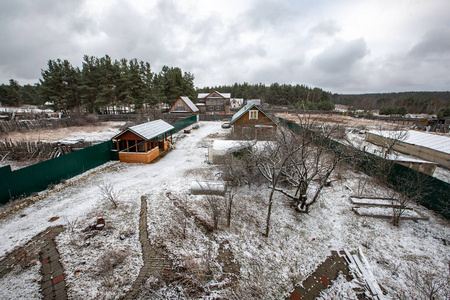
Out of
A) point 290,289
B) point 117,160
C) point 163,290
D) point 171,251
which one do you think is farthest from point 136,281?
point 117,160

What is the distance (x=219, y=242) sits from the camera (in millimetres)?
7086

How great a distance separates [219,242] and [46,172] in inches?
427

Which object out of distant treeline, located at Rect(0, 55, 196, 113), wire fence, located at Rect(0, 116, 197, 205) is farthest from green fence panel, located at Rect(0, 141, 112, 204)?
distant treeline, located at Rect(0, 55, 196, 113)

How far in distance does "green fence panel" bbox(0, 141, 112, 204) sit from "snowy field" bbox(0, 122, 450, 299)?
1.37 metres

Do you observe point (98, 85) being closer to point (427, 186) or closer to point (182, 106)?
point (182, 106)

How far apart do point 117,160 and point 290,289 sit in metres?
15.8

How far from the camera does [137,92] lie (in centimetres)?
4069

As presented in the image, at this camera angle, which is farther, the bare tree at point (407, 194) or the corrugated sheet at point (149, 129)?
the corrugated sheet at point (149, 129)

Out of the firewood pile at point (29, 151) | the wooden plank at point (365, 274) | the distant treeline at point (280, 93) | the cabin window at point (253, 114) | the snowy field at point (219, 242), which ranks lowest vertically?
the wooden plank at point (365, 274)

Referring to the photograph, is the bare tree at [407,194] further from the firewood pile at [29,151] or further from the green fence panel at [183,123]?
the green fence panel at [183,123]

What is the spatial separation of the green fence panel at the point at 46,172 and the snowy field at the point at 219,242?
1366 mm

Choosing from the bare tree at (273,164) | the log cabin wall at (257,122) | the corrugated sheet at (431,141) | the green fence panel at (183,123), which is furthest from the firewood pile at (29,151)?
the corrugated sheet at (431,141)

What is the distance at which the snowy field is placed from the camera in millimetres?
5363

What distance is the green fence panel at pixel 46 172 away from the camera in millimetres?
8836
